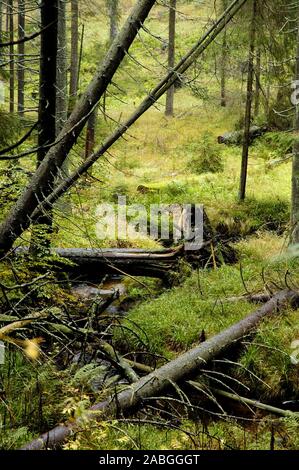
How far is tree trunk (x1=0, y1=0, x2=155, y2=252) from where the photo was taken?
3.03 meters

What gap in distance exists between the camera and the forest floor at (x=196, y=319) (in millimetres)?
4012

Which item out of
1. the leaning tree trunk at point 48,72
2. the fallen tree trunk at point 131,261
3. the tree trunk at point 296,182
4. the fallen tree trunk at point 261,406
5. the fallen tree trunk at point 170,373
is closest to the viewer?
the leaning tree trunk at point 48,72

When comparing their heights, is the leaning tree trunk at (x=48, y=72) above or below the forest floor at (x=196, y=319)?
above

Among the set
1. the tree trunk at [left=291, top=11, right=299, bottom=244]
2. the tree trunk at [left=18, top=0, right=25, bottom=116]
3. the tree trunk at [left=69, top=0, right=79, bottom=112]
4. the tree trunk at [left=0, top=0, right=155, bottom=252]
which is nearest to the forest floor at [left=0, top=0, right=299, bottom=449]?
the tree trunk at [left=0, top=0, right=155, bottom=252]

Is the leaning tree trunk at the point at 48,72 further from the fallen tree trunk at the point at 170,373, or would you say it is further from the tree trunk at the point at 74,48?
the tree trunk at the point at 74,48

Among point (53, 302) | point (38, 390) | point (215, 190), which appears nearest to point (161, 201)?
point (215, 190)

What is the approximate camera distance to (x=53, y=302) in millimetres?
6383

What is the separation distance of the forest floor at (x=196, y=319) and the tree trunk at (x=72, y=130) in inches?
10.6

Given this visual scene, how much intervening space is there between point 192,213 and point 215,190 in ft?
15.6

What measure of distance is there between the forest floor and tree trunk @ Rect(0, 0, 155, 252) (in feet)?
0.88

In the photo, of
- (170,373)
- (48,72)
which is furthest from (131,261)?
(48,72)

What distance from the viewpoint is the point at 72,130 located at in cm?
307

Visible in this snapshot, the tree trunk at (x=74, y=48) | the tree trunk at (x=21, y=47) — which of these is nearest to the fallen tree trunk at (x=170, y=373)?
the tree trunk at (x=21, y=47)

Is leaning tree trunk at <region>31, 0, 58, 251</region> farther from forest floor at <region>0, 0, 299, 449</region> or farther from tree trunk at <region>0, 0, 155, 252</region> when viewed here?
forest floor at <region>0, 0, 299, 449</region>
